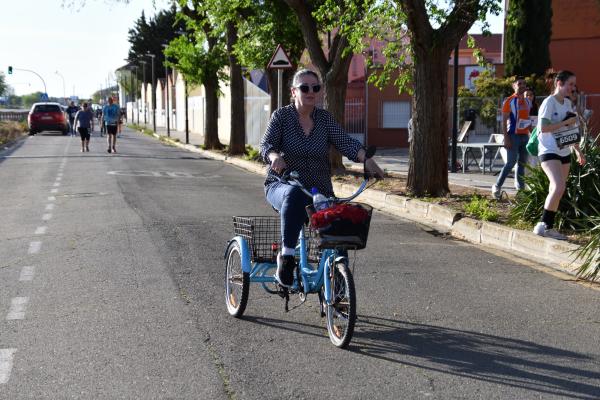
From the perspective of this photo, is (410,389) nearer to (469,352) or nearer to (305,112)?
(469,352)

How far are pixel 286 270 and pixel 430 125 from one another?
7.73 metres

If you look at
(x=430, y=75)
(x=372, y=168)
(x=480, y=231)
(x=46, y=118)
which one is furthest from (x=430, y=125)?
(x=46, y=118)

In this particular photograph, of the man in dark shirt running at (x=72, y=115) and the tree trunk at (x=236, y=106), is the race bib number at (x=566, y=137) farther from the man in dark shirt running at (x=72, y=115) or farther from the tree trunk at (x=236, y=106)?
the man in dark shirt running at (x=72, y=115)

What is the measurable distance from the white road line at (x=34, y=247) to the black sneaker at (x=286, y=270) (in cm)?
425

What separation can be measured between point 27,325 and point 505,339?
3.40 meters

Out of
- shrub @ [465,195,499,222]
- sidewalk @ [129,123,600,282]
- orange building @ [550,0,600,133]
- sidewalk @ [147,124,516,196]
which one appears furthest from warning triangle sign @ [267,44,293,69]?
orange building @ [550,0,600,133]

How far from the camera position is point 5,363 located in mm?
5016

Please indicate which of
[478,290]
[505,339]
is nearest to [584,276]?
[478,290]

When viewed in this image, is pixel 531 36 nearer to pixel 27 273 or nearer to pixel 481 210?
pixel 481 210

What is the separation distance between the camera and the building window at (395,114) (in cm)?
3419

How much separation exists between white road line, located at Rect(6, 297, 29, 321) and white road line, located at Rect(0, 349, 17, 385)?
2.84 feet

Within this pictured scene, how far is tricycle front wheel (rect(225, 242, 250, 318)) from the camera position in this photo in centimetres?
598

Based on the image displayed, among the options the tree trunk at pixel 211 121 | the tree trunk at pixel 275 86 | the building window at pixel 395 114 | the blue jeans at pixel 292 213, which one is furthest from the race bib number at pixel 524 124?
the building window at pixel 395 114

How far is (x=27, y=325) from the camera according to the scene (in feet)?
19.4
